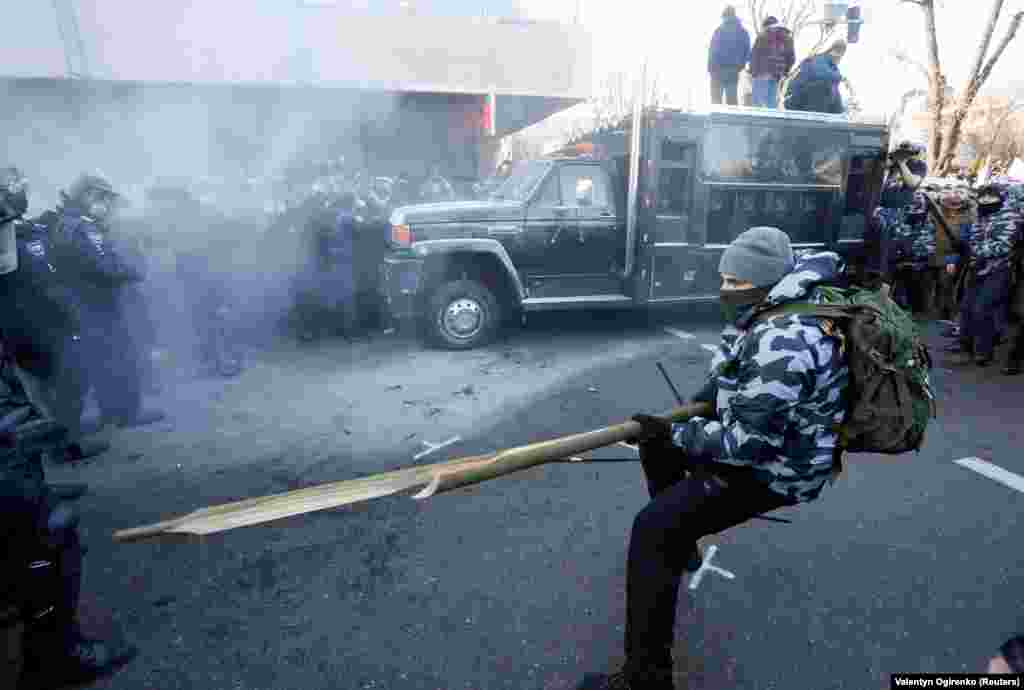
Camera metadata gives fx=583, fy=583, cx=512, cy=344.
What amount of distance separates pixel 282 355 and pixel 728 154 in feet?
18.9

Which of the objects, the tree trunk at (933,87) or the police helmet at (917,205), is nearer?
the police helmet at (917,205)

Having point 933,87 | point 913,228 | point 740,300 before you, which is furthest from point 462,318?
point 933,87

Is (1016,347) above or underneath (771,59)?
underneath

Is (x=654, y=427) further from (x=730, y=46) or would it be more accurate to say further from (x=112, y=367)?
(x=730, y=46)

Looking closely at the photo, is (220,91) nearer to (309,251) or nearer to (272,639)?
(309,251)

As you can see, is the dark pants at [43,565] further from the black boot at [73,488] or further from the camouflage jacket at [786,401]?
the camouflage jacket at [786,401]

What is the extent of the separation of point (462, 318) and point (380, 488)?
4788mm

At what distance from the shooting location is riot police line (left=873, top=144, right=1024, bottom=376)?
582 centimetres

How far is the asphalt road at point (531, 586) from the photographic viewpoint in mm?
2303


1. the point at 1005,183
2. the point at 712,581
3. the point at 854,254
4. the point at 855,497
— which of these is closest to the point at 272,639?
the point at 712,581

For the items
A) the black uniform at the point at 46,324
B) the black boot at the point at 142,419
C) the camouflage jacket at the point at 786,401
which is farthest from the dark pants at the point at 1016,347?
the black uniform at the point at 46,324

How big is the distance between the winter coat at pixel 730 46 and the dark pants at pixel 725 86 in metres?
0.17

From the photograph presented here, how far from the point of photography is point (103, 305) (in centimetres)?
460

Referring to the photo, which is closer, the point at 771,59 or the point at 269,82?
the point at 771,59
